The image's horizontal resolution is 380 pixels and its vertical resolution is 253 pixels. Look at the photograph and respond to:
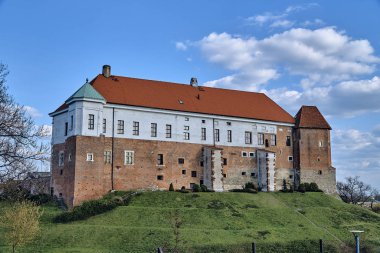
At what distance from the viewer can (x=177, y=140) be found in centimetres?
5203

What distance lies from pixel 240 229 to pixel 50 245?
14628mm

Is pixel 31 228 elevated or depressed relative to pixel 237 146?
depressed

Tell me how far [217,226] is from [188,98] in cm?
1993

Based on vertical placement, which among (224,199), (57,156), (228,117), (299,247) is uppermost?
(228,117)

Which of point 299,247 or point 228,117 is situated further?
point 228,117

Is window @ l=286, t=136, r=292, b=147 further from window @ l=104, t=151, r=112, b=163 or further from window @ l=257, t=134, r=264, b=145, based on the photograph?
window @ l=104, t=151, r=112, b=163

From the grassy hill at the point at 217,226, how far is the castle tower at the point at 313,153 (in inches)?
261

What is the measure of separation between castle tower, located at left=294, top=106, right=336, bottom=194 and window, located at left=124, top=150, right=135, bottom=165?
67.4ft

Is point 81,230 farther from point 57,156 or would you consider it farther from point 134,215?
point 57,156

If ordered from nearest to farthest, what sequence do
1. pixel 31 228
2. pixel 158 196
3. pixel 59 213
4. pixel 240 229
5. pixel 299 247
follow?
pixel 31 228
pixel 299 247
pixel 240 229
pixel 59 213
pixel 158 196

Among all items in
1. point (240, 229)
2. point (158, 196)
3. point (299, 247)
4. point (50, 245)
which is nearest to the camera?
point (50, 245)

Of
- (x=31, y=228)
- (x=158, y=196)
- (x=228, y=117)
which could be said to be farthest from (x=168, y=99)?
(x=31, y=228)

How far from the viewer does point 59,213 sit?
139ft

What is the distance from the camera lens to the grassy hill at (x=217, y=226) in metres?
34.4
